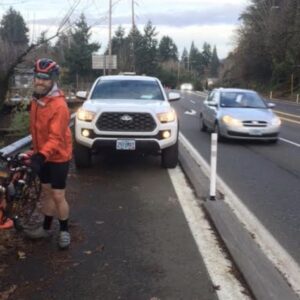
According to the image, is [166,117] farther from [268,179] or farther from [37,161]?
[37,161]

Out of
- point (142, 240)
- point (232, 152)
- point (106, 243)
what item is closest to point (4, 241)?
point (106, 243)

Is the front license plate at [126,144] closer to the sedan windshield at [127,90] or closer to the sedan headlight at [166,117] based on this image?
the sedan headlight at [166,117]

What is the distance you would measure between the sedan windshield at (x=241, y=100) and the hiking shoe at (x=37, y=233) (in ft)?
38.3

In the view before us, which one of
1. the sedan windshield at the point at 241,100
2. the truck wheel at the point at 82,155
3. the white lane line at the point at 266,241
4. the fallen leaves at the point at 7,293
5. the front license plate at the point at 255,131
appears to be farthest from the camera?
the sedan windshield at the point at 241,100

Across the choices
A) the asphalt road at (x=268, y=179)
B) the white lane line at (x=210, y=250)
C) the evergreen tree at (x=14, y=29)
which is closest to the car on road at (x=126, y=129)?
the asphalt road at (x=268, y=179)

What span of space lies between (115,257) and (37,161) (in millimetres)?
1168

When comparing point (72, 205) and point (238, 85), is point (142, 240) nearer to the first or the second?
point (72, 205)

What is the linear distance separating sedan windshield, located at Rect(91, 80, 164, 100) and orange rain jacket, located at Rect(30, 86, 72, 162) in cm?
563

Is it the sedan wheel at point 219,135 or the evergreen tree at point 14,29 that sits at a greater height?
the evergreen tree at point 14,29

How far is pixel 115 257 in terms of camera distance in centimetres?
549

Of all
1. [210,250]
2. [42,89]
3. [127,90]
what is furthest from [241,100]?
[42,89]

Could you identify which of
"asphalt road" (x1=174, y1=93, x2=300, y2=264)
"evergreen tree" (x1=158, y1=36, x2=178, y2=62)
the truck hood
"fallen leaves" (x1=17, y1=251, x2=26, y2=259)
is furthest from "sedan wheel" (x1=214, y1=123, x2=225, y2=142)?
"evergreen tree" (x1=158, y1=36, x2=178, y2=62)

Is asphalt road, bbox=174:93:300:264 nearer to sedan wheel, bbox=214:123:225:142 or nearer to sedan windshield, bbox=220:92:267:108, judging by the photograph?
sedan wheel, bbox=214:123:225:142

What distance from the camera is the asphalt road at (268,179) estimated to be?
6887 millimetres
